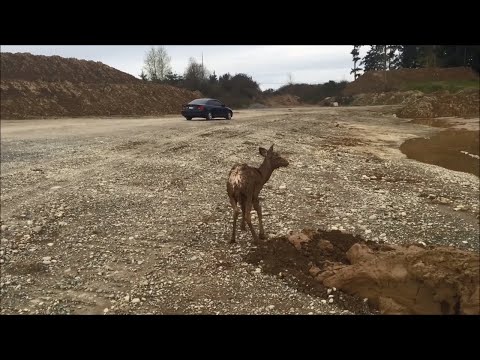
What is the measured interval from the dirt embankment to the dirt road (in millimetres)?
1739

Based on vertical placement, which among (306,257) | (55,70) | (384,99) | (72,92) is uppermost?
(55,70)

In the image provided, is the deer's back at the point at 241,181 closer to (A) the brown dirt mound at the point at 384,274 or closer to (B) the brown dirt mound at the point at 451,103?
(A) the brown dirt mound at the point at 384,274

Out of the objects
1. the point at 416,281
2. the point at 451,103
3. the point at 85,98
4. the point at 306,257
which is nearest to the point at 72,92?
the point at 85,98

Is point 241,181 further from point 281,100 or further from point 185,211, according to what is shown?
point 185,211

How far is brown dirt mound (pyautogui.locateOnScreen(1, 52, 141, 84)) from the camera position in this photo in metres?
5.66

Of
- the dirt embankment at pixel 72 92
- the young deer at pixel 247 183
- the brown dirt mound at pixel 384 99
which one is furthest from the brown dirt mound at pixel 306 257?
the dirt embankment at pixel 72 92

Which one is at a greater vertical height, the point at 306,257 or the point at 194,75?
the point at 194,75

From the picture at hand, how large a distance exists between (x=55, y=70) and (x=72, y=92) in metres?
1.38

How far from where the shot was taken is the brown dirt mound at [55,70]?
5.66m

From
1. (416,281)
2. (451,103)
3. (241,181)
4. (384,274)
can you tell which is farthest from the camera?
(241,181)

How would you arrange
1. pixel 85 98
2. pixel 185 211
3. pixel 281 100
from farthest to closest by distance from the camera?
pixel 185 211 → pixel 85 98 → pixel 281 100

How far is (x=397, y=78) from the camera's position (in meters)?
5.88

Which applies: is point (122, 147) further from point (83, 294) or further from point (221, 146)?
point (83, 294)

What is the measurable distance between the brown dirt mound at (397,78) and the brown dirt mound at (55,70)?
12.7ft
